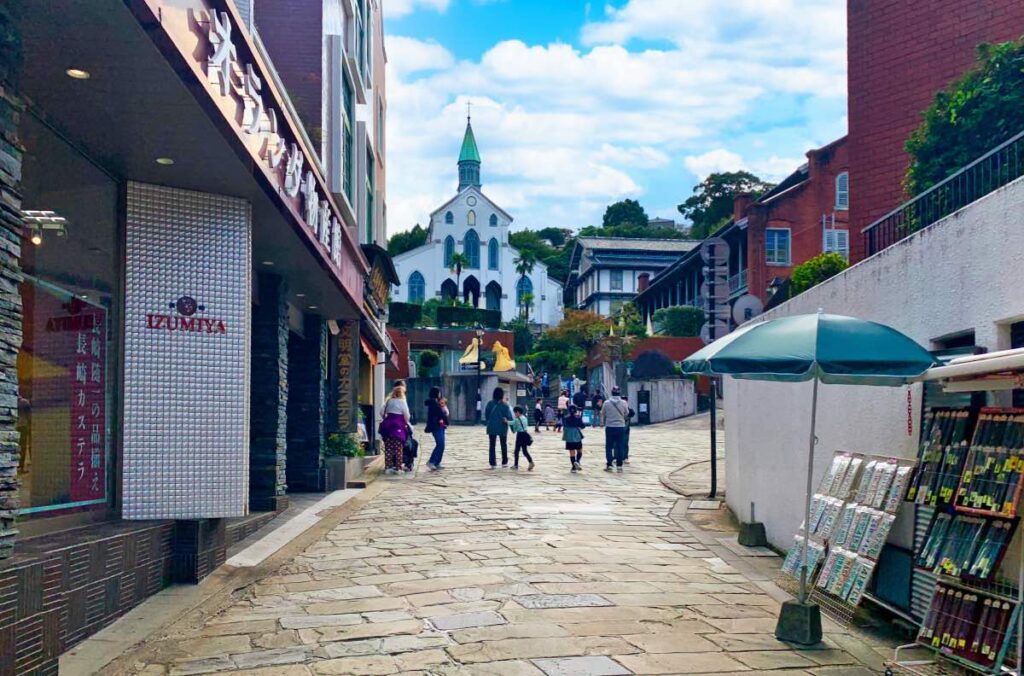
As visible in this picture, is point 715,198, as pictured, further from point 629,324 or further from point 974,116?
point 974,116

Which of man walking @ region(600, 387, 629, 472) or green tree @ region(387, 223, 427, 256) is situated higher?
green tree @ region(387, 223, 427, 256)

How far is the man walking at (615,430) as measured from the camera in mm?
19688

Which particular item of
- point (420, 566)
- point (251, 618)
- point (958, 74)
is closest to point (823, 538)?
point (420, 566)

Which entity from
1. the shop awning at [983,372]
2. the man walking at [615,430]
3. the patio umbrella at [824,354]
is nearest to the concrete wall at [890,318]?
the shop awning at [983,372]

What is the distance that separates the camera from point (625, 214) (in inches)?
4136

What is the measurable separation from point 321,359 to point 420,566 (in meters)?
7.89

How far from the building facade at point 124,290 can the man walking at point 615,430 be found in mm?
10199

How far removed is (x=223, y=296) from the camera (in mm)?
8711

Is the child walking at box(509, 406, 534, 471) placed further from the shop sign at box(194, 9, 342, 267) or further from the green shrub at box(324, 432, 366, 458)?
the shop sign at box(194, 9, 342, 267)

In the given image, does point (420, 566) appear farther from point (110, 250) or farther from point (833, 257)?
point (833, 257)

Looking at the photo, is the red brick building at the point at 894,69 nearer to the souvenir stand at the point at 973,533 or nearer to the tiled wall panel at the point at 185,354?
the souvenir stand at the point at 973,533

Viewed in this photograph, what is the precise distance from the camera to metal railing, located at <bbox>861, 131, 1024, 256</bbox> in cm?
788


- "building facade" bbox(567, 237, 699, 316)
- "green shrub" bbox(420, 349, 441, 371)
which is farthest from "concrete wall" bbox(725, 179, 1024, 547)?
"building facade" bbox(567, 237, 699, 316)

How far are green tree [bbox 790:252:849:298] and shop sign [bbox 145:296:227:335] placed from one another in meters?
11.2
